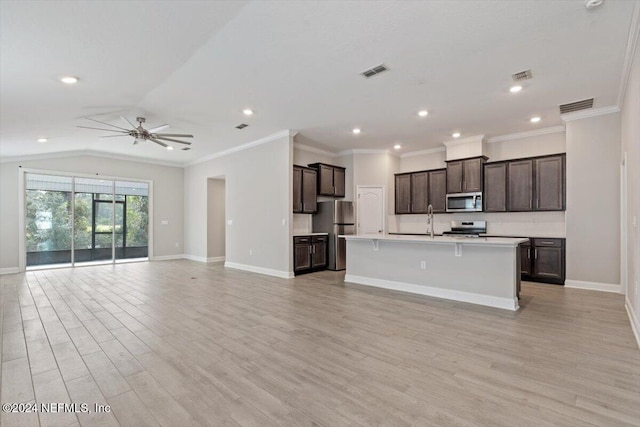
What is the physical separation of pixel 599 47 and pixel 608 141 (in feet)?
8.62

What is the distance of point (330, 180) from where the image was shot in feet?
25.1

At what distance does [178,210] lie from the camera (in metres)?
9.77

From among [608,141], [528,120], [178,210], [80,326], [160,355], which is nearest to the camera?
[160,355]

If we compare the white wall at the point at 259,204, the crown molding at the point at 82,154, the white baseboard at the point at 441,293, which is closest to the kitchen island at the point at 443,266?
the white baseboard at the point at 441,293

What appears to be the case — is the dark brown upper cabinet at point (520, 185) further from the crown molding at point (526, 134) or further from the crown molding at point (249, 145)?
the crown molding at point (249, 145)

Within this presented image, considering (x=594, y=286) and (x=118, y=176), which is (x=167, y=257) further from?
(x=594, y=286)

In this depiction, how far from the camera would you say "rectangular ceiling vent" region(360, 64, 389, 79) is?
11.8 ft

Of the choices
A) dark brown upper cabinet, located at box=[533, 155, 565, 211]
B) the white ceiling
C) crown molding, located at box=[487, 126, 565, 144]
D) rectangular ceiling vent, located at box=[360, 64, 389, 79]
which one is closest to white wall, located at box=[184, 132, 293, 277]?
the white ceiling

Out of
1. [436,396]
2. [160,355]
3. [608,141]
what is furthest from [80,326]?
[608,141]

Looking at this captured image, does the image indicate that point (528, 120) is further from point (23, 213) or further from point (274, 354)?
point (23, 213)

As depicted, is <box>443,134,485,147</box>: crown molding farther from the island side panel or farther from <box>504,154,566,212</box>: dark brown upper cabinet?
the island side panel

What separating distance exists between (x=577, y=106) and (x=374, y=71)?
3.70 m

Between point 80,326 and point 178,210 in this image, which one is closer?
point 80,326

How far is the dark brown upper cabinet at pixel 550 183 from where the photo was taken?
568 centimetres
